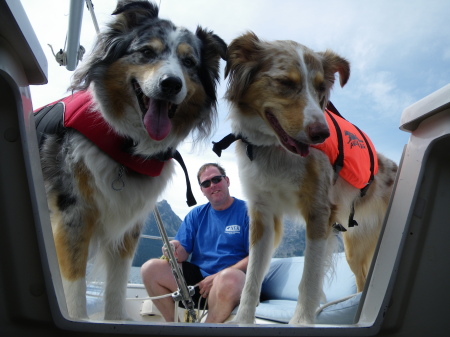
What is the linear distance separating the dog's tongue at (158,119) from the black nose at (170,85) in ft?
0.47

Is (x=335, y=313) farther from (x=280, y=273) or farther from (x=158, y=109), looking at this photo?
(x=280, y=273)

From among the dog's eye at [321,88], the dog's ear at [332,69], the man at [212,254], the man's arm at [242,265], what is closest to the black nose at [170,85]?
the dog's eye at [321,88]

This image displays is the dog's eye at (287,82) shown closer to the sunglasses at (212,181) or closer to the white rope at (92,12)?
the white rope at (92,12)

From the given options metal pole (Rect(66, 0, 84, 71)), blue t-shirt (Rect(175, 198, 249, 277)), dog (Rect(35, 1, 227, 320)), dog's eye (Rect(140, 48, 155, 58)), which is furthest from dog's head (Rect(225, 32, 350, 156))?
blue t-shirt (Rect(175, 198, 249, 277))

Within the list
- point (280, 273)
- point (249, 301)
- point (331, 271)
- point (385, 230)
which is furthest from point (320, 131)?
point (280, 273)

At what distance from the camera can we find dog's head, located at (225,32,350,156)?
237 cm

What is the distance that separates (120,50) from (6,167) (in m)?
1.75

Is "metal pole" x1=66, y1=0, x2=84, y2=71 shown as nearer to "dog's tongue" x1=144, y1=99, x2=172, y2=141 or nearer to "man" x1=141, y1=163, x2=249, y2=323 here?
"dog's tongue" x1=144, y1=99, x2=172, y2=141

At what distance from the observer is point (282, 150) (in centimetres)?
267

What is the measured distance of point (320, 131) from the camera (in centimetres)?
227

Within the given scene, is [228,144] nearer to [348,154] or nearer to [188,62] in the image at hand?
[188,62]

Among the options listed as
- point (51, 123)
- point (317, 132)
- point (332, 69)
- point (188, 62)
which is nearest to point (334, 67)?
point (332, 69)

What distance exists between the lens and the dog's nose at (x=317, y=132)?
89.4 inches

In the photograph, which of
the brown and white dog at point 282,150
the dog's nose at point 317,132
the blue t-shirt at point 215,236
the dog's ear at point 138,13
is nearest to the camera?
the dog's nose at point 317,132
